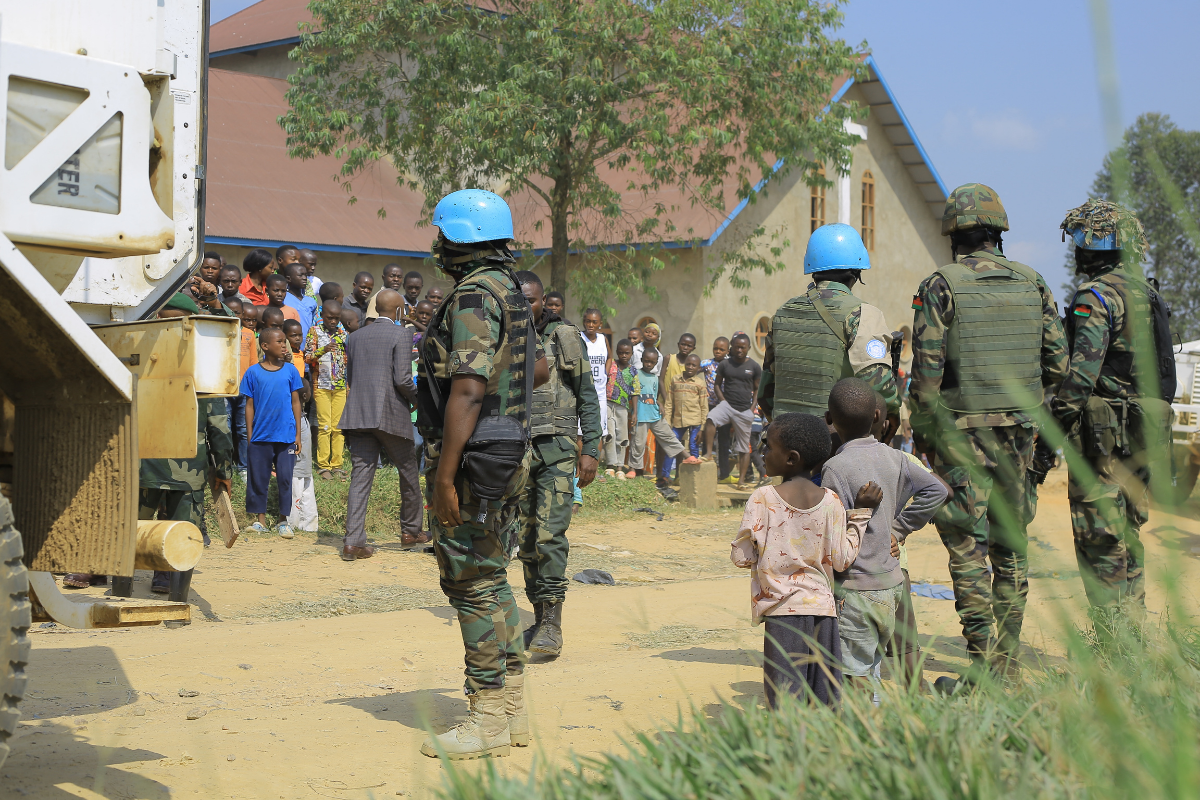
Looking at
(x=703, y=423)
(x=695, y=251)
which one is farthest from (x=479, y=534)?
(x=695, y=251)

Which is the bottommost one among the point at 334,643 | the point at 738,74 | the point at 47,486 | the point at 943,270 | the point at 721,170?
the point at 334,643

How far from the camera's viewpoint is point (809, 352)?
5.15 meters

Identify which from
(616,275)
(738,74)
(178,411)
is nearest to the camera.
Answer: (178,411)

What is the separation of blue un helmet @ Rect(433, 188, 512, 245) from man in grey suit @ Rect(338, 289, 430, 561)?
17.3 ft

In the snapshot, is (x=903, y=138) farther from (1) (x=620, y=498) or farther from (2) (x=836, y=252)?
(2) (x=836, y=252)

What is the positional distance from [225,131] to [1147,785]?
2170cm

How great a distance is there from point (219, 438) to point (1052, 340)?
5022 mm

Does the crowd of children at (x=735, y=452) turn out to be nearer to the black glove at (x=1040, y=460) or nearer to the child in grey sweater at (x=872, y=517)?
the child in grey sweater at (x=872, y=517)

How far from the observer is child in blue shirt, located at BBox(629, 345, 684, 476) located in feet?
48.5

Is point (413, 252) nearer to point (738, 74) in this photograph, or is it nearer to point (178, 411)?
point (738, 74)

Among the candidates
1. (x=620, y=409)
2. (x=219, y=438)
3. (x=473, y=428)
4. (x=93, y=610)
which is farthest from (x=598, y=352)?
(x=93, y=610)

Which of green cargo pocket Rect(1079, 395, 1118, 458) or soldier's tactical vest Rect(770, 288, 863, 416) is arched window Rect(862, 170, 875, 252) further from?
soldier's tactical vest Rect(770, 288, 863, 416)

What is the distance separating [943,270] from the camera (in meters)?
5.12

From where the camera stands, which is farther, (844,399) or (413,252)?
(413,252)
